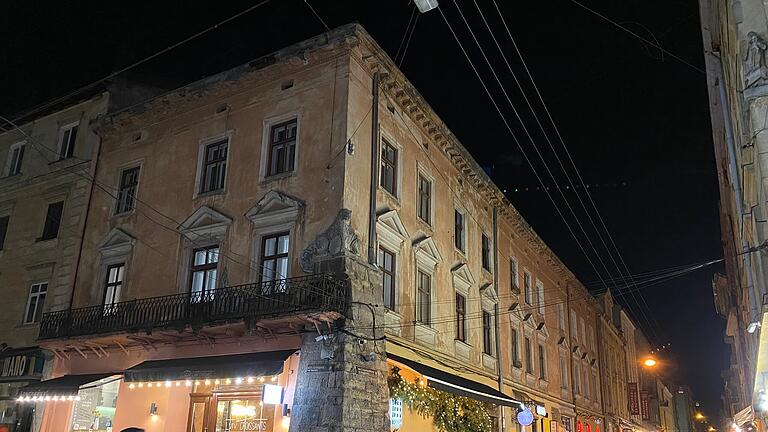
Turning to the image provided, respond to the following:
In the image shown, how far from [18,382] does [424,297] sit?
41.9ft

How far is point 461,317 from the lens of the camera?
21.3 m

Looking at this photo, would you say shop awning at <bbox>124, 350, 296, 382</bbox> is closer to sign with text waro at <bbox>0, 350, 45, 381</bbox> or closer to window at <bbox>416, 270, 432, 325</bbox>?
sign with text waro at <bbox>0, 350, 45, 381</bbox>

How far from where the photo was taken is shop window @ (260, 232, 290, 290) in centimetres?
1527

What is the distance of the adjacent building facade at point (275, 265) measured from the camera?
14188mm

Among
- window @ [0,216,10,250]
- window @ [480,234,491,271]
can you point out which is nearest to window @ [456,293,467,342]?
window @ [480,234,491,271]

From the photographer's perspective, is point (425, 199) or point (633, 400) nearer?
point (425, 199)

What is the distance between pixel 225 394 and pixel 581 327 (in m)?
27.7

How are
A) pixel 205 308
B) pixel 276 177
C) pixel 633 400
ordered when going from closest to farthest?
pixel 205 308 < pixel 276 177 < pixel 633 400

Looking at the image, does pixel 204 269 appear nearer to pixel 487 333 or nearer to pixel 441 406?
pixel 441 406

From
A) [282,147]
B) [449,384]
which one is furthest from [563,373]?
[282,147]

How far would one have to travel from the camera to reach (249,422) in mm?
15227

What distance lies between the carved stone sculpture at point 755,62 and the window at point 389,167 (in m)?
10.3

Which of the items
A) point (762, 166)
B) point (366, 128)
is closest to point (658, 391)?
point (366, 128)

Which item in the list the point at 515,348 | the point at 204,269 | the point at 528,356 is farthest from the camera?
the point at 528,356
